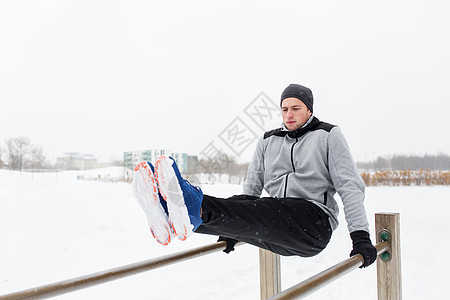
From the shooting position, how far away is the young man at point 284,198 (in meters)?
1.08

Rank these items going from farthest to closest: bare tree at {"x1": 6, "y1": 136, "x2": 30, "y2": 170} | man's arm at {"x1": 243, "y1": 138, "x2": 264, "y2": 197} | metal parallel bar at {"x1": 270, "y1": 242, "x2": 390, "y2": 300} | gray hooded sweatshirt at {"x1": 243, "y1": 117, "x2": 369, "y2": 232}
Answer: bare tree at {"x1": 6, "y1": 136, "x2": 30, "y2": 170}
man's arm at {"x1": 243, "y1": 138, "x2": 264, "y2": 197}
gray hooded sweatshirt at {"x1": 243, "y1": 117, "x2": 369, "y2": 232}
metal parallel bar at {"x1": 270, "y1": 242, "x2": 390, "y2": 300}

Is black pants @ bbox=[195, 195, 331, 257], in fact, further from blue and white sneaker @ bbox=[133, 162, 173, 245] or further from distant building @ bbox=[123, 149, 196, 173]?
distant building @ bbox=[123, 149, 196, 173]

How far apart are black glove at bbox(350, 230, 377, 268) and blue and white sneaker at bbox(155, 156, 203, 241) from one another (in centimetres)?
66

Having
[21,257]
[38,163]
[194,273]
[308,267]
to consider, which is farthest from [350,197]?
[38,163]

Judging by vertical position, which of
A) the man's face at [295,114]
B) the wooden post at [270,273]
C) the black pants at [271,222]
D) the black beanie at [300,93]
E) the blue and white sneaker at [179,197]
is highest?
the black beanie at [300,93]

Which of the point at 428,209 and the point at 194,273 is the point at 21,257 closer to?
the point at 194,273

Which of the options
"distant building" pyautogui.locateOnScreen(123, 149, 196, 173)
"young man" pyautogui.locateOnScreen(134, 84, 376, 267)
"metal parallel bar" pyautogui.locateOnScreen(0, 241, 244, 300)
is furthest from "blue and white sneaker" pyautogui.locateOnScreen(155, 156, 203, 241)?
"distant building" pyautogui.locateOnScreen(123, 149, 196, 173)

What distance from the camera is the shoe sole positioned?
1035mm

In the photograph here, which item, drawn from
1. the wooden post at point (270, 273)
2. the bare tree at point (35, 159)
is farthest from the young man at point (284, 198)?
the bare tree at point (35, 159)

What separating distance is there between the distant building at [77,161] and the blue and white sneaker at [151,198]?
29436 mm

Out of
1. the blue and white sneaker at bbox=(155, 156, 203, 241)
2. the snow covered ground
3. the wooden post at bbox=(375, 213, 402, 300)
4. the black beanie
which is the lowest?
the snow covered ground

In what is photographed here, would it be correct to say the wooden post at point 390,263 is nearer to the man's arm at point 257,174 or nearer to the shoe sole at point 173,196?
the man's arm at point 257,174

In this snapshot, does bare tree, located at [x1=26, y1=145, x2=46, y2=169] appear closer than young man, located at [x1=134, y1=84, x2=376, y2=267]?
No

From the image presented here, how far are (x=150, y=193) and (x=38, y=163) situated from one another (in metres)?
20.3
